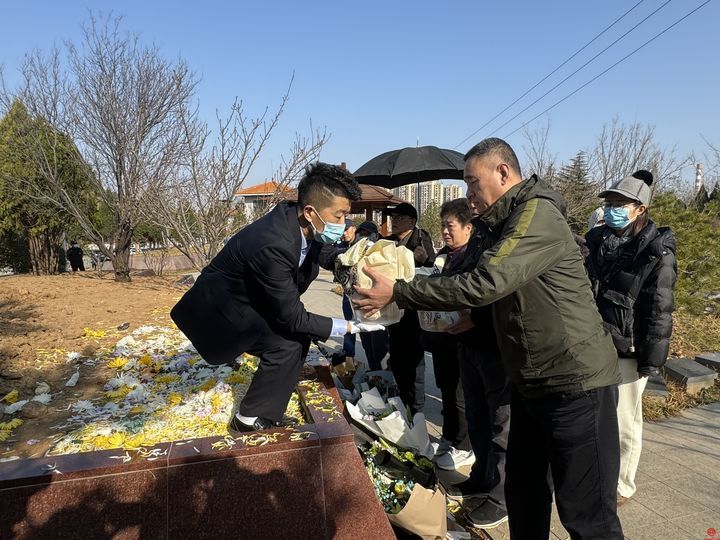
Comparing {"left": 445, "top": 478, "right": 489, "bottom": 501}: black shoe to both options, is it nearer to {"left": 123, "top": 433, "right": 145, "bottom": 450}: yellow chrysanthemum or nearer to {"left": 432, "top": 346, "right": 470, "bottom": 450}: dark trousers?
{"left": 432, "top": 346, "right": 470, "bottom": 450}: dark trousers

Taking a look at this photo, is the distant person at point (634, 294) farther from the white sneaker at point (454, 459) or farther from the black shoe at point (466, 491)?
the white sneaker at point (454, 459)

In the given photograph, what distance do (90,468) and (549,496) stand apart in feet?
6.64

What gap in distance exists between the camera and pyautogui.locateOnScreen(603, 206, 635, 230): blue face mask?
3.02 metres

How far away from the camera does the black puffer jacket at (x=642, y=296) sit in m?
2.77

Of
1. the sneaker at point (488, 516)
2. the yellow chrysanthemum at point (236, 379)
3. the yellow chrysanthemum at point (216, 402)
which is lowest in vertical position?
the sneaker at point (488, 516)

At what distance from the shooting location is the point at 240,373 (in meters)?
3.86

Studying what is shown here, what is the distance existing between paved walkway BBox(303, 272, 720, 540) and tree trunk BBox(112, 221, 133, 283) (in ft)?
30.3

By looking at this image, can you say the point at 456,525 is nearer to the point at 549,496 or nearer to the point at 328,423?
the point at 549,496

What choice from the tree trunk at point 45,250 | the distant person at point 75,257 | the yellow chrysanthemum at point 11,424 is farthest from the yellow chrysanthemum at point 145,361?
the distant person at point 75,257

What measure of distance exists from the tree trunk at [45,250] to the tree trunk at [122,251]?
4.15 meters

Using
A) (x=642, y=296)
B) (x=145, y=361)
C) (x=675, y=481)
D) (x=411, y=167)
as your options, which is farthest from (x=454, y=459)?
(x=411, y=167)

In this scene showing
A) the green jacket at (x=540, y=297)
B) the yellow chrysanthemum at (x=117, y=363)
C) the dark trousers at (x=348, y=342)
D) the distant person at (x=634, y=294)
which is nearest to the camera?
the green jacket at (x=540, y=297)

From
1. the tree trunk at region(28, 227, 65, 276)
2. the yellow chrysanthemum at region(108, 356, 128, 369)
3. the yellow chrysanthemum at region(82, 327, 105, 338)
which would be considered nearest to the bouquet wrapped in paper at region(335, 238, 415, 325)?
the yellow chrysanthemum at region(108, 356, 128, 369)

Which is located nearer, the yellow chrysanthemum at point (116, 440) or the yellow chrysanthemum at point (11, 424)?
the yellow chrysanthemum at point (116, 440)
